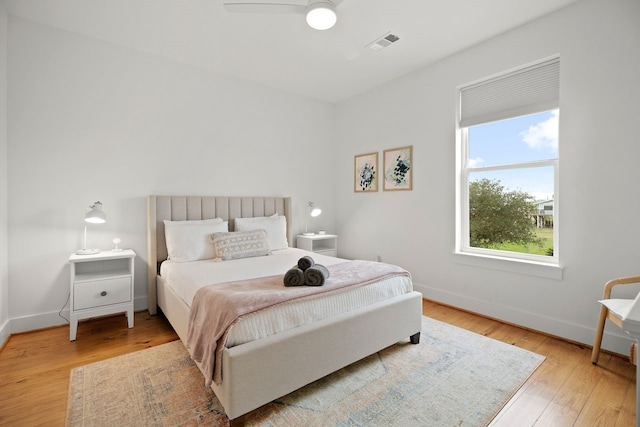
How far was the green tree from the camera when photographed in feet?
9.52

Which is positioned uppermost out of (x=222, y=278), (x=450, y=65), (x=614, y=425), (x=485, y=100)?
(x=450, y=65)

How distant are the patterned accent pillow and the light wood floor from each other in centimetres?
85

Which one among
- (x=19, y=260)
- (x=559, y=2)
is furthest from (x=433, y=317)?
(x=19, y=260)

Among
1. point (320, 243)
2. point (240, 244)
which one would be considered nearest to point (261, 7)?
point (240, 244)

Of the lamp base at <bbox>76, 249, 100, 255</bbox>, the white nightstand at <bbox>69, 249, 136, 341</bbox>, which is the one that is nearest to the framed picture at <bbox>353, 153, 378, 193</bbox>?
the white nightstand at <bbox>69, 249, 136, 341</bbox>

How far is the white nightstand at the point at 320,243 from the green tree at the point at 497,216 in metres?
1.87

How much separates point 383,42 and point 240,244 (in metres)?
2.48

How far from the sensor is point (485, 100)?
10.1ft

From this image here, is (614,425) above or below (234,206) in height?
below

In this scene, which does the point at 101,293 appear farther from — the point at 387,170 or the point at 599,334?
the point at 599,334

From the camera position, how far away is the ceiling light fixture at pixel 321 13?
200 cm

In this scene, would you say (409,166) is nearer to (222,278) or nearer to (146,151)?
(222,278)

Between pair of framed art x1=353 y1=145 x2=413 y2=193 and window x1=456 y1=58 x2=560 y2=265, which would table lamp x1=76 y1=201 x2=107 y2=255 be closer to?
pair of framed art x1=353 y1=145 x2=413 y2=193

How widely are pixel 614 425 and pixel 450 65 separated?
3225 mm
